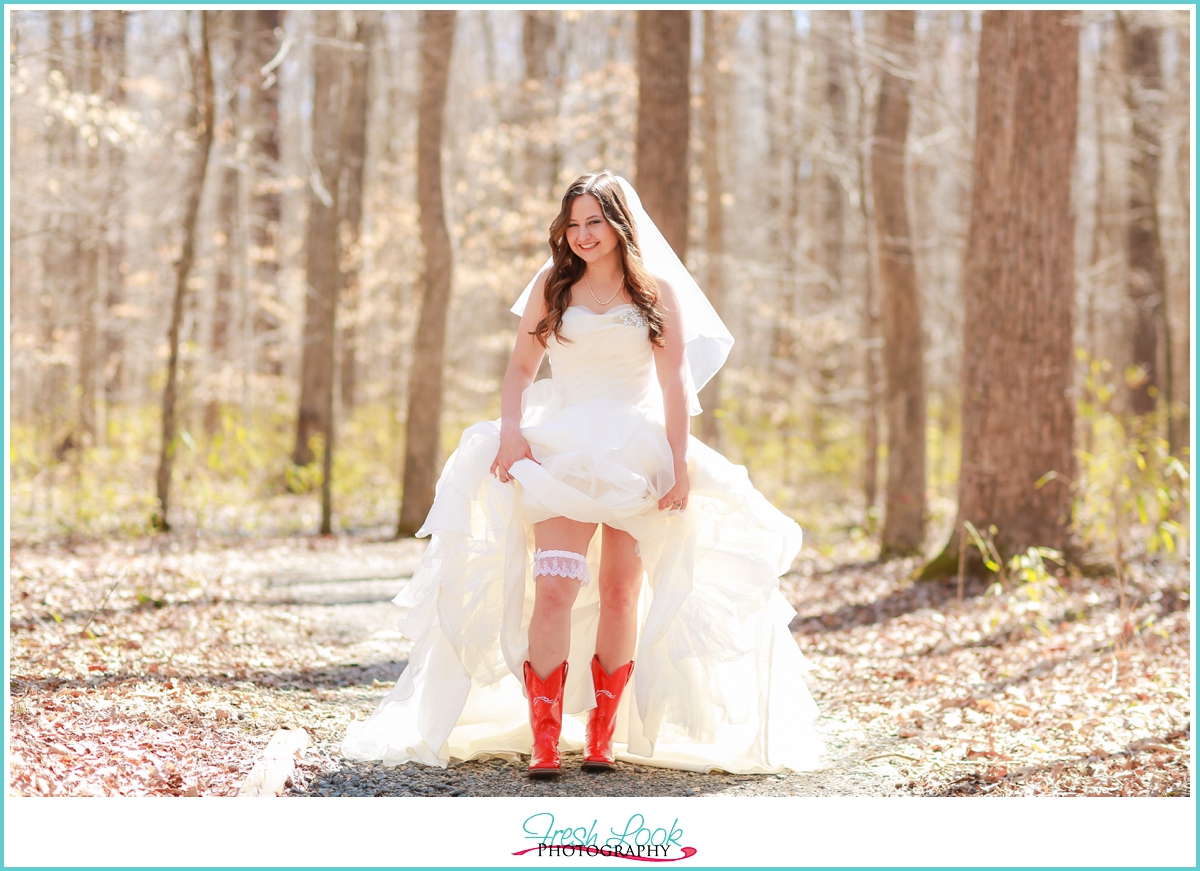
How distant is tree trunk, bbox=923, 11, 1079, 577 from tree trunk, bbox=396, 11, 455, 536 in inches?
207

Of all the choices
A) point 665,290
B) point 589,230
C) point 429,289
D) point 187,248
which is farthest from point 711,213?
point 589,230

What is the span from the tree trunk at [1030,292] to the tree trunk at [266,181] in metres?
9.47

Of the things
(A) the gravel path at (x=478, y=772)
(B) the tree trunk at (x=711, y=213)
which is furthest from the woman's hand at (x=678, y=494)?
(B) the tree trunk at (x=711, y=213)

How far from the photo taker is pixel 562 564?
11.9 feet

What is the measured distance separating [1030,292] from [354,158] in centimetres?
827

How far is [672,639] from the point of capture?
3668 mm

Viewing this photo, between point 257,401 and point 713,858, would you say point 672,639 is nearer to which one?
point 713,858

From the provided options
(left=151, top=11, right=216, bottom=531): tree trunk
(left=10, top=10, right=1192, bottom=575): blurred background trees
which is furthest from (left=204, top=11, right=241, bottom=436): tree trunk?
(left=151, top=11, right=216, bottom=531): tree trunk

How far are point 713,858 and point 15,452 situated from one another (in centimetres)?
1104

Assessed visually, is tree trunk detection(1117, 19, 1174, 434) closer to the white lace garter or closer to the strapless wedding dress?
the strapless wedding dress

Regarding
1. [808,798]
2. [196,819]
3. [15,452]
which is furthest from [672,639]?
[15,452]

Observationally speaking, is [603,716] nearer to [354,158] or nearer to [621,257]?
[621,257]

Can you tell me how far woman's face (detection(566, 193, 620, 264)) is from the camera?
375cm

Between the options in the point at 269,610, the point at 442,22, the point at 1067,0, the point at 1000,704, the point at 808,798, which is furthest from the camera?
the point at 442,22
